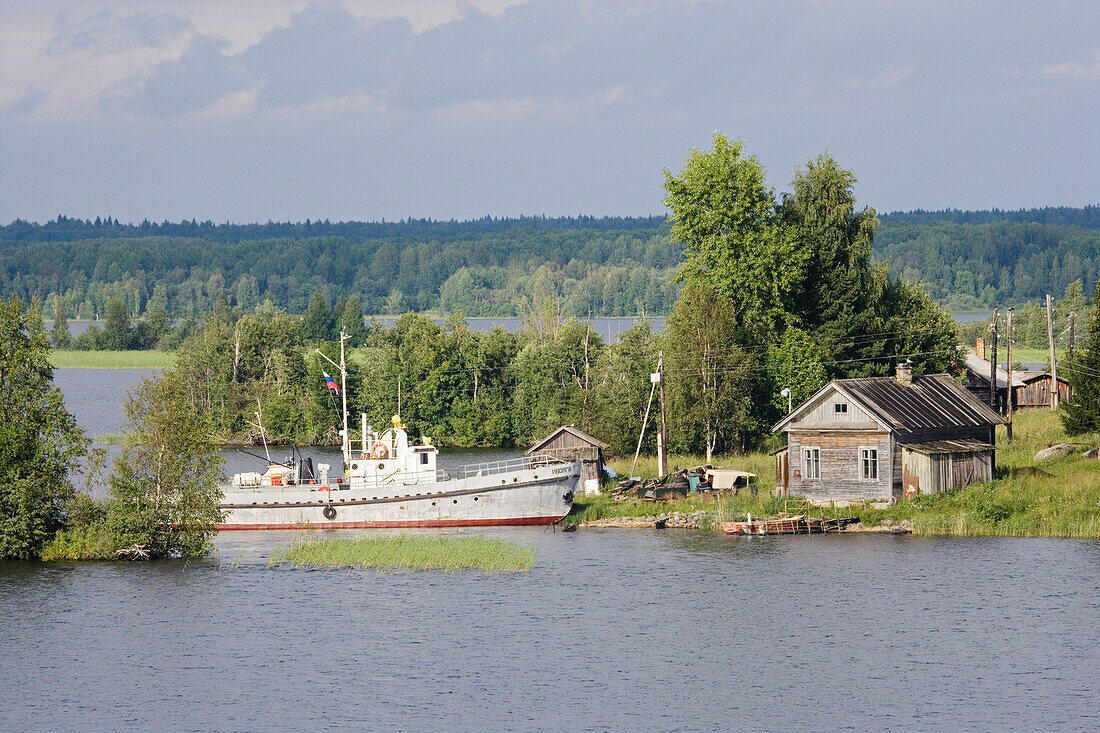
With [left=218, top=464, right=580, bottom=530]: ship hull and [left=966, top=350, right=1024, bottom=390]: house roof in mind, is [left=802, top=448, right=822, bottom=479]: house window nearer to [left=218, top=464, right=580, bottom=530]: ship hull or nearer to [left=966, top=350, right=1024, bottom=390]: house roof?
[left=218, top=464, right=580, bottom=530]: ship hull

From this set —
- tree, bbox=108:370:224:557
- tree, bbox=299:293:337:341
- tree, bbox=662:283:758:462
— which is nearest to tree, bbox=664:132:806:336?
tree, bbox=662:283:758:462

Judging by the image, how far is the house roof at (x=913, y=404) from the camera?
56250mm

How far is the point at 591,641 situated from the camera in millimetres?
40125

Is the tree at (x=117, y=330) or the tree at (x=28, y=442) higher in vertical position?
the tree at (x=117, y=330)

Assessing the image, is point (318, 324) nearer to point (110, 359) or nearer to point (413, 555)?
point (110, 359)

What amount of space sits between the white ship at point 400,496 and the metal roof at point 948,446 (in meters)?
14.6

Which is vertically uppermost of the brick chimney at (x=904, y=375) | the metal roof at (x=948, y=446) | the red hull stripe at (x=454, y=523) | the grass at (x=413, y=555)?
the brick chimney at (x=904, y=375)

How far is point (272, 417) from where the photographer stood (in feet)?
343

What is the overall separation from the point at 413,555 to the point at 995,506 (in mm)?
22308

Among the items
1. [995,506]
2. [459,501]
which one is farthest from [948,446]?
[459,501]

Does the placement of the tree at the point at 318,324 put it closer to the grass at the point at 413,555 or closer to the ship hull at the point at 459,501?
the ship hull at the point at 459,501

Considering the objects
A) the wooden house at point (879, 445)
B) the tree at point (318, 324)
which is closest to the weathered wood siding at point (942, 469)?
the wooden house at point (879, 445)

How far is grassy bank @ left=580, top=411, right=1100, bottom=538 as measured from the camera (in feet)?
172

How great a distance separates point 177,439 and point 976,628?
92.5 ft
